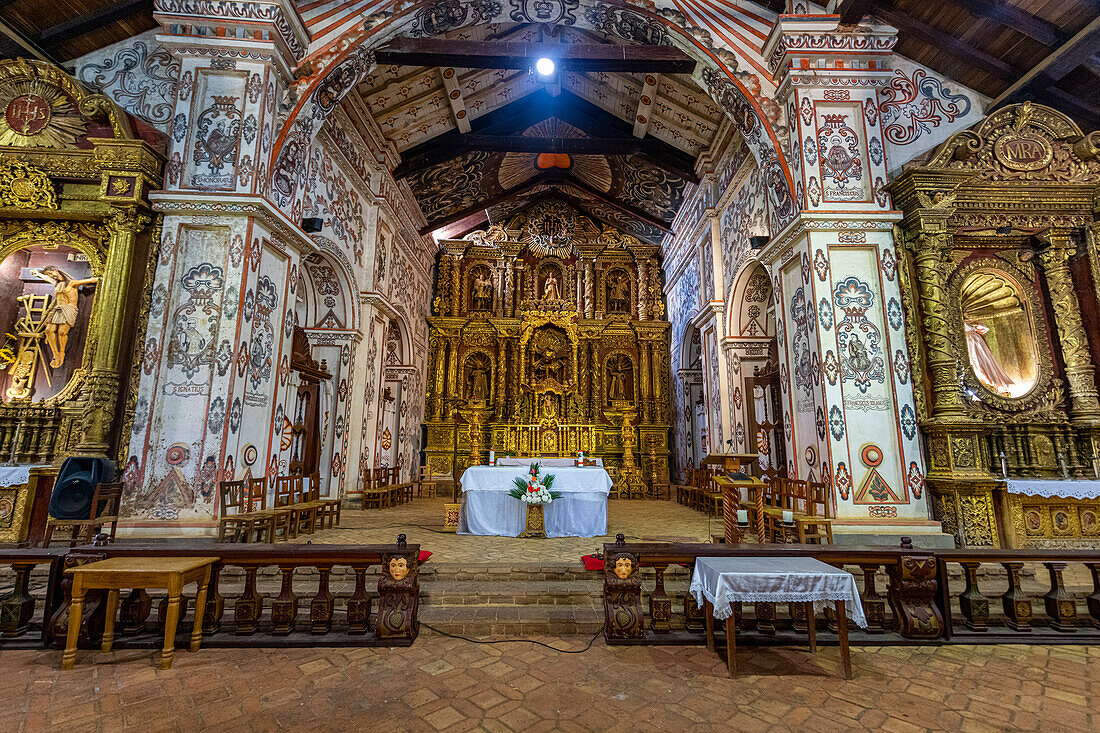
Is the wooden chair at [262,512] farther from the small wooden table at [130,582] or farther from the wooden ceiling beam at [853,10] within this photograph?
the wooden ceiling beam at [853,10]

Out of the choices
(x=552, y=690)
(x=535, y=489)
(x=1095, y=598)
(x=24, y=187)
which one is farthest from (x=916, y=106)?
(x=24, y=187)

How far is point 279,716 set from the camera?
110 inches

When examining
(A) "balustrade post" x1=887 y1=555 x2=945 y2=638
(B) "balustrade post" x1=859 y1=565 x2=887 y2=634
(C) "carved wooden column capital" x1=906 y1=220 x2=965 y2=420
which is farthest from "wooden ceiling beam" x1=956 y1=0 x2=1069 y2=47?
(B) "balustrade post" x1=859 y1=565 x2=887 y2=634

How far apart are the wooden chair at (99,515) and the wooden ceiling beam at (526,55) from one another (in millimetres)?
7154

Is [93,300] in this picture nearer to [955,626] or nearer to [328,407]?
[328,407]

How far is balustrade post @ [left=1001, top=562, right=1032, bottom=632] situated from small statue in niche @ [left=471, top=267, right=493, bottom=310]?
13776 mm

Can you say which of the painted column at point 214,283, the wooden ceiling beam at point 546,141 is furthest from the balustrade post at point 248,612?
the wooden ceiling beam at point 546,141

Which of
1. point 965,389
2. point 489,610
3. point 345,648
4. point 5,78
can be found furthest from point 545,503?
point 5,78

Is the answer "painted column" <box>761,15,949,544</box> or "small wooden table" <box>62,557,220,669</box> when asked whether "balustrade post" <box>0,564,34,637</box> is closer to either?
"small wooden table" <box>62,557,220,669</box>

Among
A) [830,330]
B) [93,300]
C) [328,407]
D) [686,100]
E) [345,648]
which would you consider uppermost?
[686,100]

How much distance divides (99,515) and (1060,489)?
10.9 meters

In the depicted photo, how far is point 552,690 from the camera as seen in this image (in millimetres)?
3123

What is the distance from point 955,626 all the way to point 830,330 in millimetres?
3486

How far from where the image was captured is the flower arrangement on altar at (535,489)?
6973 mm
